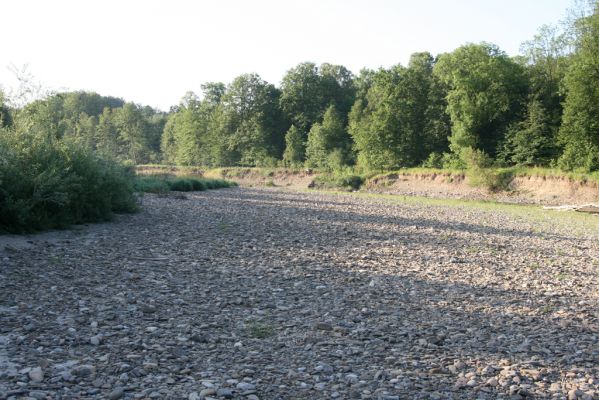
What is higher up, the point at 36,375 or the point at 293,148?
the point at 293,148

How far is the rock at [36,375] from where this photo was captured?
5.21 meters

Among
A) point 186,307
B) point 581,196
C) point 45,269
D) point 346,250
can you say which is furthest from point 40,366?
point 581,196

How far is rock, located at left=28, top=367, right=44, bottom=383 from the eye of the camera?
17.1 feet

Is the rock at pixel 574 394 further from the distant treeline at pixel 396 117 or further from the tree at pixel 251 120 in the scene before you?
the tree at pixel 251 120

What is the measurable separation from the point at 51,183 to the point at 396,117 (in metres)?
63.7

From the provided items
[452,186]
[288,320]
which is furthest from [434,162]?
[288,320]

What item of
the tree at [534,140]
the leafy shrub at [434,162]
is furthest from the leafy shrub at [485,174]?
the leafy shrub at [434,162]

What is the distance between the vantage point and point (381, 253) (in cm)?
1443

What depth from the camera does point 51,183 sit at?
1478cm

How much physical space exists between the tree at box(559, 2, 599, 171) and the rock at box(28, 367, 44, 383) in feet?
170

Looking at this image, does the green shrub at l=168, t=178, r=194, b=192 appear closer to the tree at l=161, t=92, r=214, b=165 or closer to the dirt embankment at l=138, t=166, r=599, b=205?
the dirt embankment at l=138, t=166, r=599, b=205

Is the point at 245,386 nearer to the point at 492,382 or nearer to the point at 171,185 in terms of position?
the point at 492,382

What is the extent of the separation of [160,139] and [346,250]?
4865 inches

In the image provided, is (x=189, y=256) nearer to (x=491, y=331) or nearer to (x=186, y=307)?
(x=186, y=307)
